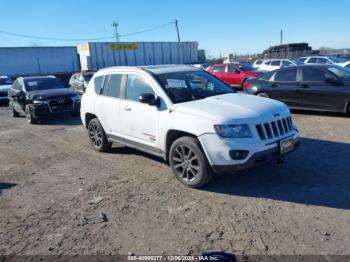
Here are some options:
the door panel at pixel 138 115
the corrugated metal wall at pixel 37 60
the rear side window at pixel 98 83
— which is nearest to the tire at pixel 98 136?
the rear side window at pixel 98 83

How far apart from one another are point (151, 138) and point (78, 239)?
87.1 inches

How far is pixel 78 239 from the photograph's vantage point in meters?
3.80

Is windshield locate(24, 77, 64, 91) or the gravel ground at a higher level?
windshield locate(24, 77, 64, 91)

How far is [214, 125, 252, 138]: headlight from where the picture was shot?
4.50 m

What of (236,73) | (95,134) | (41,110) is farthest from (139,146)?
(236,73)

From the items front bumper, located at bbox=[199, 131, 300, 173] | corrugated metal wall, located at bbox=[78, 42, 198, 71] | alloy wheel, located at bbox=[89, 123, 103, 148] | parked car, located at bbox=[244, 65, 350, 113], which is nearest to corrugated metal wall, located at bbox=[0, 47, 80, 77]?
corrugated metal wall, located at bbox=[78, 42, 198, 71]

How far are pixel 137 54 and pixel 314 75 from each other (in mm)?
37085

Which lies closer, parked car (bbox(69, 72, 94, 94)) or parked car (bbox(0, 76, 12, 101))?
parked car (bbox(69, 72, 94, 94))

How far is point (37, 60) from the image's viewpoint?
36156 millimetres

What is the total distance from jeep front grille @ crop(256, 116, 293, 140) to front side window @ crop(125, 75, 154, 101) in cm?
193

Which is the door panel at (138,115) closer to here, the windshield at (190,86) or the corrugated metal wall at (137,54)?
the windshield at (190,86)

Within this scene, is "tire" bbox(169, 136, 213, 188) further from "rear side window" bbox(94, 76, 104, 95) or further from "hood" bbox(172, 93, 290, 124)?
"rear side window" bbox(94, 76, 104, 95)

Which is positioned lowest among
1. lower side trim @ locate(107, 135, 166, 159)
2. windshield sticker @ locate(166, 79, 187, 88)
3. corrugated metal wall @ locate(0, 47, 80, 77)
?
lower side trim @ locate(107, 135, 166, 159)

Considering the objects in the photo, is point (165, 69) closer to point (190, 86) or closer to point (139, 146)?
point (190, 86)
